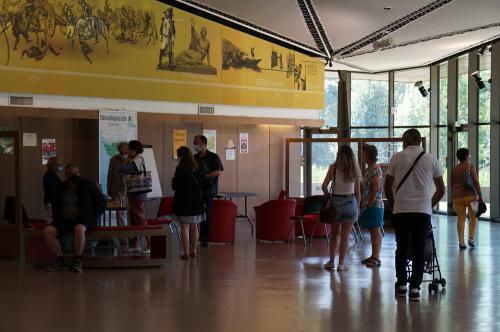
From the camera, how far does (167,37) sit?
49.0 feet

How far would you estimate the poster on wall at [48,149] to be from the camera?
13.5 metres

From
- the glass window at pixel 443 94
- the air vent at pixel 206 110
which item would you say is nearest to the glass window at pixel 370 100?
the glass window at pixel 443 94

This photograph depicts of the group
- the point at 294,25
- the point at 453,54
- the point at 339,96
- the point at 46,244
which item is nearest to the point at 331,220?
the point at 46,244

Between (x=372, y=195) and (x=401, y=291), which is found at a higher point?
(x=372, y=195)

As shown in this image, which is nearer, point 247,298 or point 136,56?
point 247,298

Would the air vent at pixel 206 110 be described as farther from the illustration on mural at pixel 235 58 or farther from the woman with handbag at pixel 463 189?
the woman with handbag at pixel 463 189

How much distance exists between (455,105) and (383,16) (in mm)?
6057

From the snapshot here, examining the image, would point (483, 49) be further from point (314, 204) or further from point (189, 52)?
point (314, 204)

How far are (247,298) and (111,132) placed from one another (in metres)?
6.79

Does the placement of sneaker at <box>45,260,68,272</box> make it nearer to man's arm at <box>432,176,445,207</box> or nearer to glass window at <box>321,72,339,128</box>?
man's arm at <box>432,176,445,207</box>

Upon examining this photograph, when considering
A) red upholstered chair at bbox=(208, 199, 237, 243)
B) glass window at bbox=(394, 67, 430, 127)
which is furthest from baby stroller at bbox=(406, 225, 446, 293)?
glass window at bbox=(394, 67, 430, 127)

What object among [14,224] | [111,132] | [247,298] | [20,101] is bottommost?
[247,298]

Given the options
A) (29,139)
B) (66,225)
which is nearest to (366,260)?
(66,225)

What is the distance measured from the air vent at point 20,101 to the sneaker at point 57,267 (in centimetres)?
392
